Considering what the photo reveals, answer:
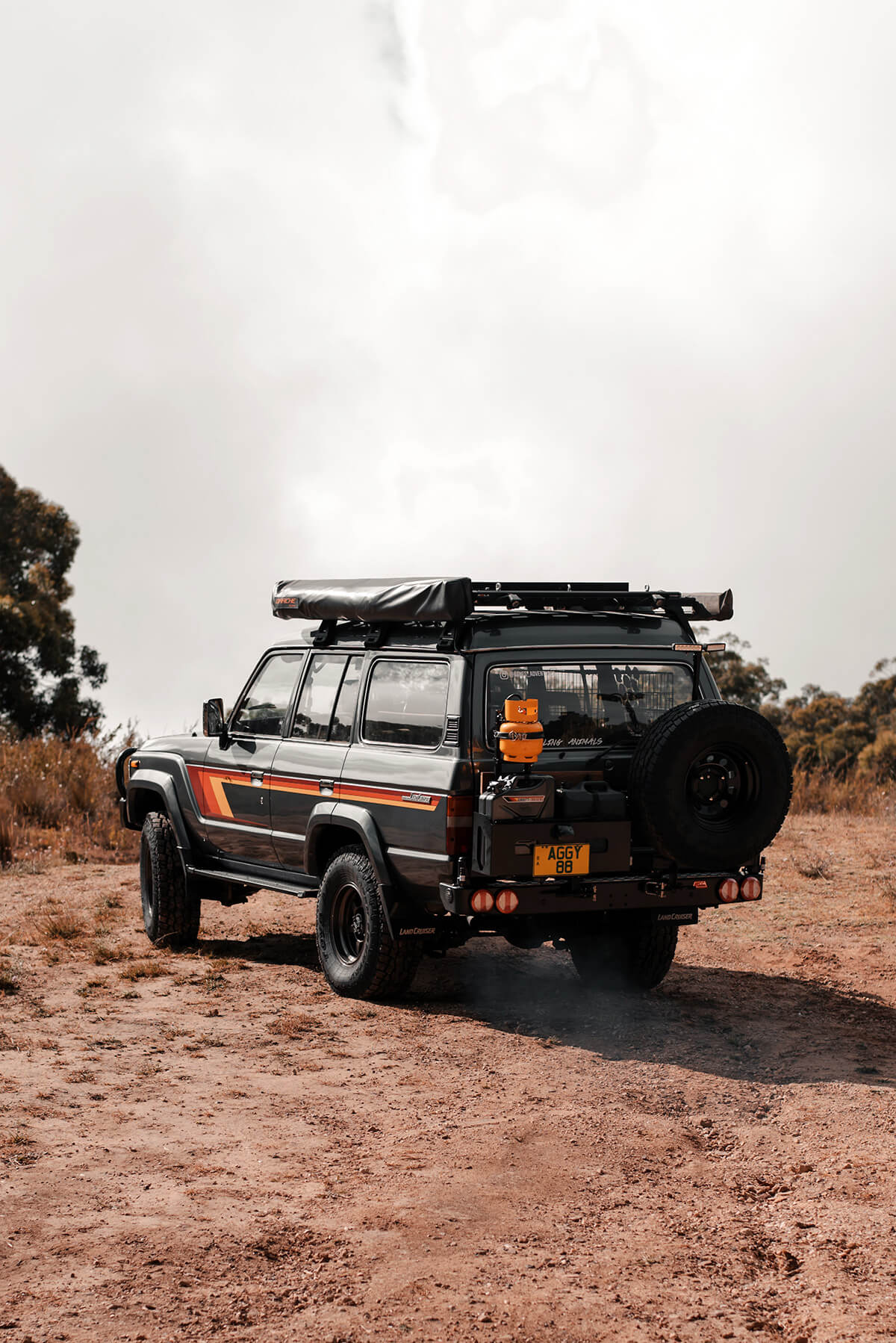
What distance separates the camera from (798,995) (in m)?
8.41

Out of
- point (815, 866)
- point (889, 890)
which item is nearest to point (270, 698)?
point (889, 890)

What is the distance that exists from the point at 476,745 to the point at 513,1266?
3.07m

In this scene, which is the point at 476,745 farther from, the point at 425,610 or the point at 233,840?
the point at 233,840

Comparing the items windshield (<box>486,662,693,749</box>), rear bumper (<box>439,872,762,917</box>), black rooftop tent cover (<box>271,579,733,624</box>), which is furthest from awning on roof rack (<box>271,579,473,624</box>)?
rear bumper (<box>439,872,762,917</box>)

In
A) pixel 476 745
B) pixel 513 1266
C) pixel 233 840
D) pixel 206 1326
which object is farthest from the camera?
pixel 233 840

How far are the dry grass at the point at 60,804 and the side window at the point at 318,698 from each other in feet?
21.0

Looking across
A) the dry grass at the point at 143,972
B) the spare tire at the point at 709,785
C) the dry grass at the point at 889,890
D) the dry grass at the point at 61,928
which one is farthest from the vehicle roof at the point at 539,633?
the dry grass at the point at 889,890

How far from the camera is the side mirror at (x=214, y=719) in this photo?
9211 millimetres

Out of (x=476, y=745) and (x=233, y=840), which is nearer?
(x=476, y=745)

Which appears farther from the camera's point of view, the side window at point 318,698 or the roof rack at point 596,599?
the side window at point 318,698

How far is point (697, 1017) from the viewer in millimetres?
7789

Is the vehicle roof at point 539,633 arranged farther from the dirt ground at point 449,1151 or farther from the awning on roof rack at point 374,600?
the dirt ground at point 449,1151

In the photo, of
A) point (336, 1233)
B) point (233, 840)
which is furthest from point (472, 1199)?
point (233, 840)

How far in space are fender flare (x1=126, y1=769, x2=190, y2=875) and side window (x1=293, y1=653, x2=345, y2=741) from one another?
1.41 meters
